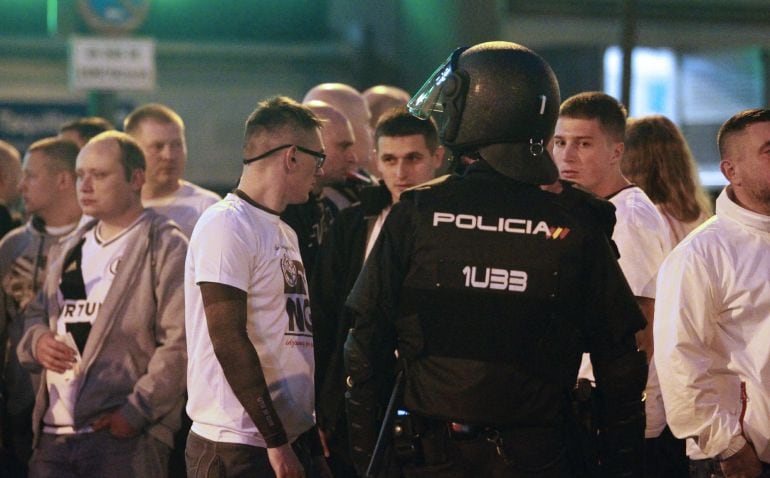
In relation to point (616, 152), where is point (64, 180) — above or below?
below

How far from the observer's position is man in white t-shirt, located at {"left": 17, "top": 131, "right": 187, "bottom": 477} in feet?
20.6

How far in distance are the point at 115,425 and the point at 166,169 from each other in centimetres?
210

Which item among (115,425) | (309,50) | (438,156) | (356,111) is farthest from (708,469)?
(309,50)

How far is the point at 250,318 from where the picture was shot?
16.9 ft

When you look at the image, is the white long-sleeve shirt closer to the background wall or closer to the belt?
the belt

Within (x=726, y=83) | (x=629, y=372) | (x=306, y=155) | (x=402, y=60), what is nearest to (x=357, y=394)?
(x=629, y=372)

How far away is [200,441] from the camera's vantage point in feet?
16.9

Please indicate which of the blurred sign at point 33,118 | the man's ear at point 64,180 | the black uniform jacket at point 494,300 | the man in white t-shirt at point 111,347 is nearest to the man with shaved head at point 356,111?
the man's ear at point 64,180

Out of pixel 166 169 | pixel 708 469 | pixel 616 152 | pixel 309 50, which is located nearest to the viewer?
pixel 708 469

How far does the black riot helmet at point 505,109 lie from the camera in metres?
4.34

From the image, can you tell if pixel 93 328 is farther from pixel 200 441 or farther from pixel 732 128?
pixel 732 128

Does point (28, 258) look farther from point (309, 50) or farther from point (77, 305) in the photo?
point (309, 50)

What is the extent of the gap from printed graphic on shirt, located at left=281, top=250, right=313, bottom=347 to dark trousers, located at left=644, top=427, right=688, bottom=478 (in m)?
1.79

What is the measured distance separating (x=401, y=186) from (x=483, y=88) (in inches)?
90.2
